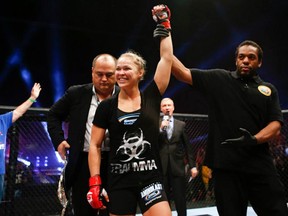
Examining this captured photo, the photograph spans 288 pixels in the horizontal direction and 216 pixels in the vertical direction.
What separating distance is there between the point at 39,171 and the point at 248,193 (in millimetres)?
3715

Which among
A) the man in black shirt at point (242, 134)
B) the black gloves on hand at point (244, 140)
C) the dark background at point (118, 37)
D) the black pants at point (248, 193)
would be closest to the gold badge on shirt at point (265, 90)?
the man in black shirt at point (242, 134)

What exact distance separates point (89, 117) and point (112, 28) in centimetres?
848

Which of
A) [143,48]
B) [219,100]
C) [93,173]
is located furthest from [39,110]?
[143,48]

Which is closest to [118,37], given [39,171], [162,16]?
[39,171]

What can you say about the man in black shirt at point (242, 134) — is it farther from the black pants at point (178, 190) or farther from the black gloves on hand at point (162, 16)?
the black pants at point (178, 190)

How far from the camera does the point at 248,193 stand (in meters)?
1.88

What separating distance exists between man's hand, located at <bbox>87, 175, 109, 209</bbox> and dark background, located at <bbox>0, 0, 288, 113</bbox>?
24.8ft

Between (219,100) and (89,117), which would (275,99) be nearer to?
(219,100)

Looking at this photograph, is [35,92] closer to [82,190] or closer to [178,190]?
[82,190]

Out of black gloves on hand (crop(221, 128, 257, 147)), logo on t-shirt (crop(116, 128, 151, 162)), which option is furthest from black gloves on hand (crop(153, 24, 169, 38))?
black gloves on hand (crop(221, 128, 257, 147))

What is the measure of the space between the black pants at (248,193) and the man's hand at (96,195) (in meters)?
0.71

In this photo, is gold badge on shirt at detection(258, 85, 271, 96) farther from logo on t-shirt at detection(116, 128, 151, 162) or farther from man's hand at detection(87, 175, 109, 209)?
man's hand at detection(87, 175, 109, 209)

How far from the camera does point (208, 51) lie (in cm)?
1070

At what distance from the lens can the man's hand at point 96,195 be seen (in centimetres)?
157
